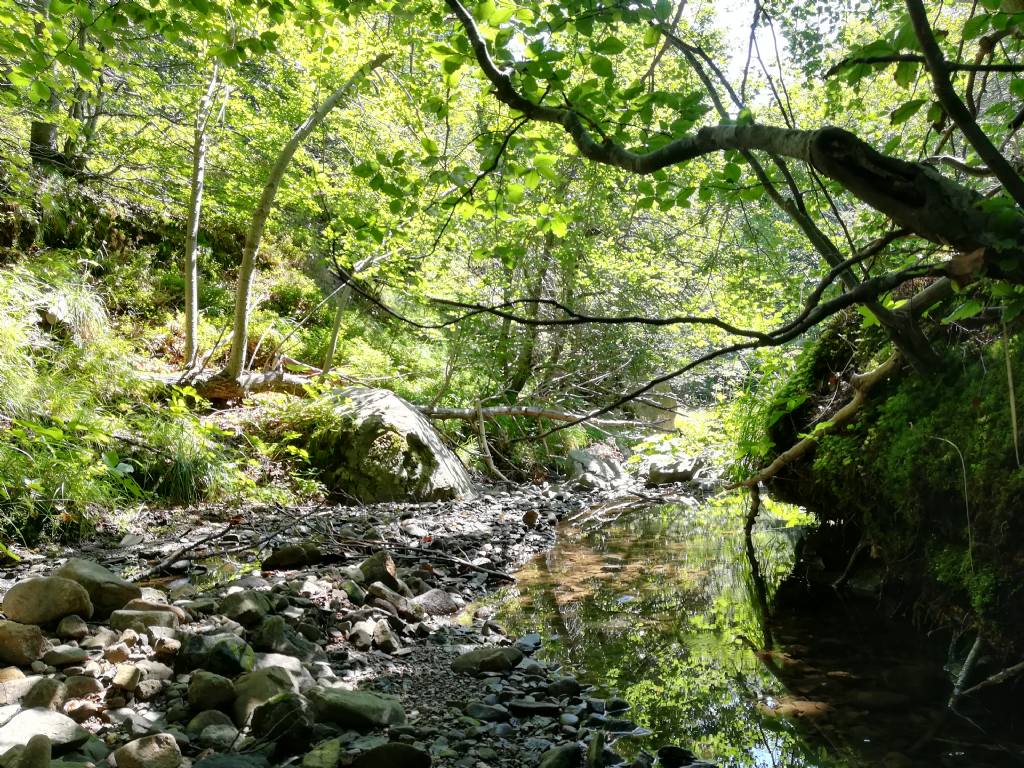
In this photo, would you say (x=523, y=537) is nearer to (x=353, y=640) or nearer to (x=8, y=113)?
(x=353, y=640)

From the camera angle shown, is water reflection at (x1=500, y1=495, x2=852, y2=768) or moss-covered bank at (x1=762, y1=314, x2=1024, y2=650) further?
water reflection at (x1=500, y1=495, x2=852, y2=768)

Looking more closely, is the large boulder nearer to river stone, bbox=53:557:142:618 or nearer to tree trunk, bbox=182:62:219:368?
tree trunk, bbox=182:62:219:368

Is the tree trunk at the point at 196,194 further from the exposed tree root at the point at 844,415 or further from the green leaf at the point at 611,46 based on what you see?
the exposed tree root at the point at 844,415

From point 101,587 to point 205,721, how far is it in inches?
53.8

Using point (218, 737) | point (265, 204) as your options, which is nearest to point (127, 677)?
point (218, 737)

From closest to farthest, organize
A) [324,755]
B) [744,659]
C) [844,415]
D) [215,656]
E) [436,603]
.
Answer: [324,755], [215,656], [744,659], [844,415], [436,603]

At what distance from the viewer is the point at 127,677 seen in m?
2.76

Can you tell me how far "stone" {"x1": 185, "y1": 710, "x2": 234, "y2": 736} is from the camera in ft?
8.37

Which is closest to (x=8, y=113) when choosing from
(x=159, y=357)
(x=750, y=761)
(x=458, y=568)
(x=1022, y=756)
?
(x=159, y=357)

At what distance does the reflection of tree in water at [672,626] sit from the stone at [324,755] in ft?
4.25

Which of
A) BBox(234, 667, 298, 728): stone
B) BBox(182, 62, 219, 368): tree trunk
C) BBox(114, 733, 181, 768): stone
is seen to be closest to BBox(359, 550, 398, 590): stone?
BBox(234, 667, 298, 728): stone

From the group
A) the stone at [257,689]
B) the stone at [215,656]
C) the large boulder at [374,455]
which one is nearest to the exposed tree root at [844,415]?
the stone at [257,689]

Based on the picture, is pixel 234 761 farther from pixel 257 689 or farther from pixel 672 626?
pixel 672 626

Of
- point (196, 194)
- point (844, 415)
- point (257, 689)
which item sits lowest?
point (257, 689)
